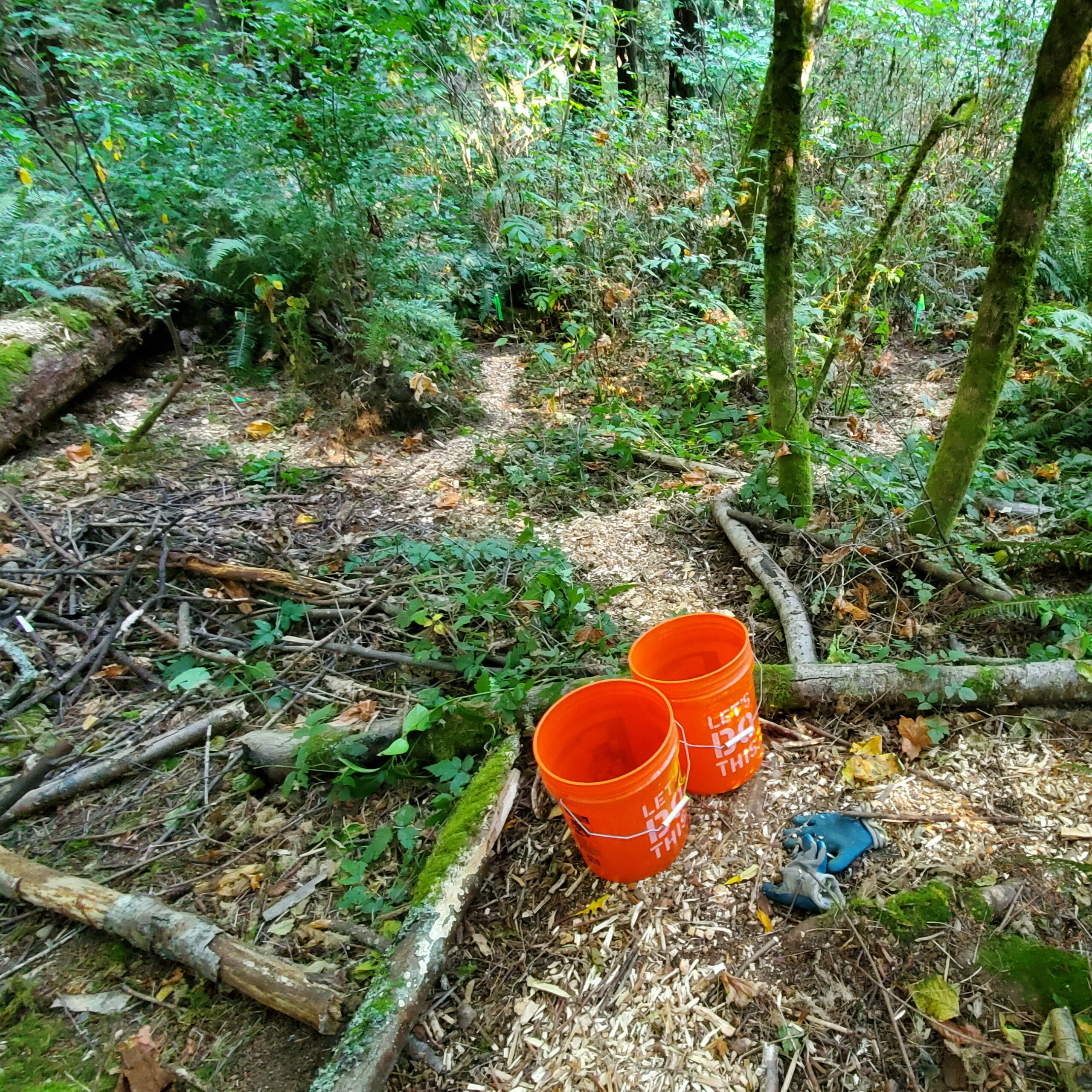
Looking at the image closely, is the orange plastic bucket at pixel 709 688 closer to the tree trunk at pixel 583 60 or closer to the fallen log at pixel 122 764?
the fallen log at pixel 122 764

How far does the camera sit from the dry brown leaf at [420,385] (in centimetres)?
475

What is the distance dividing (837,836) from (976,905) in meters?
0.37

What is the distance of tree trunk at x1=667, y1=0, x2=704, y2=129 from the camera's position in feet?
26.0

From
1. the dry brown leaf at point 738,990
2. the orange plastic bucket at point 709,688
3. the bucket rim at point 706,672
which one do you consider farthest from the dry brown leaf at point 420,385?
the dry brown leaf at point 738,990

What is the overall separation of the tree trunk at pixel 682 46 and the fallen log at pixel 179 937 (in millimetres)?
8800

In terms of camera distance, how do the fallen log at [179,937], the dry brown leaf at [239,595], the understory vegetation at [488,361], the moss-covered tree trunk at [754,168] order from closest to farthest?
the fallen log at [179,937] < the understory vegetation at [488,361] < the dry brown leaf at [239,595] < the moss-covered tree trunk at [754,168]

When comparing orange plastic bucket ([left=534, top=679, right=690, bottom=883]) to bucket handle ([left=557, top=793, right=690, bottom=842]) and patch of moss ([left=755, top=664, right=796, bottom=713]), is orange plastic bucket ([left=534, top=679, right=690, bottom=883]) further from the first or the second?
patch of moss ([left=755, top=664, right=796, bottom=713])

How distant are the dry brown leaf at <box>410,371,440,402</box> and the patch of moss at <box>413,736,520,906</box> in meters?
3.23

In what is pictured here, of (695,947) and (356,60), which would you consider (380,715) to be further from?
(356,60)

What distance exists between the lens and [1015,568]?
9.39ft

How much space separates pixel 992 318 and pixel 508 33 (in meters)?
6.74

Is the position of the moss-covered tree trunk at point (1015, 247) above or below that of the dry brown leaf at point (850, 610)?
above

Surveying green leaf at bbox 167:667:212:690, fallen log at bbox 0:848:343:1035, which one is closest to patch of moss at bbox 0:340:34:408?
green leaf at bbox 167:667:212:690

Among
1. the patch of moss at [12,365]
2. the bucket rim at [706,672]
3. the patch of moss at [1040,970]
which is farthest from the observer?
the patch of moss at [12,365]
